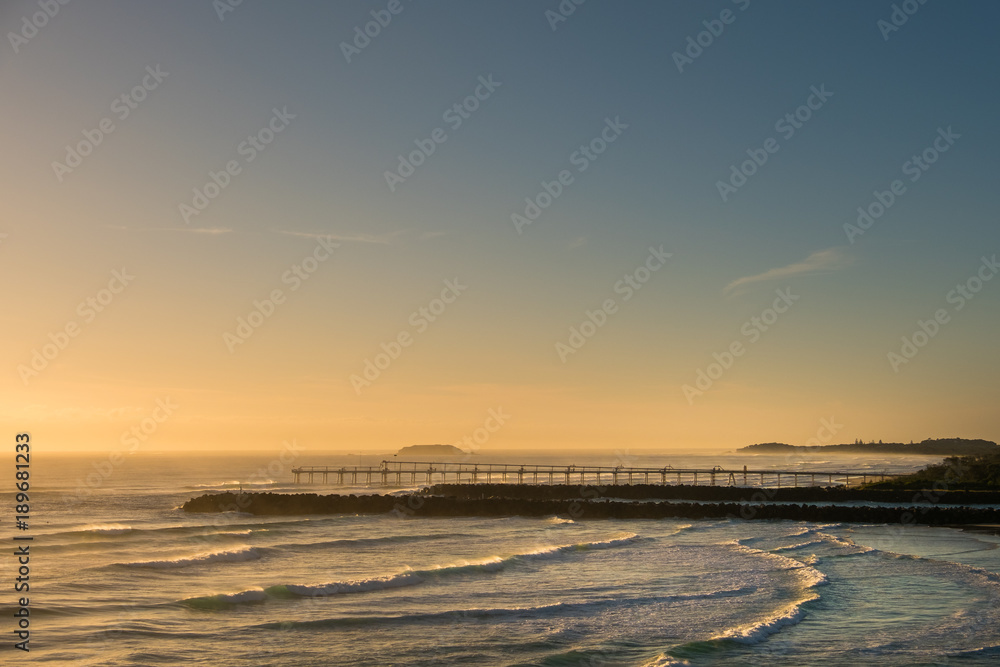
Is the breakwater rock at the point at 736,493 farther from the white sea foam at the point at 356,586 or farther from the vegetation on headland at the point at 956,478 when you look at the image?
the white sea foam at the point at 356,586

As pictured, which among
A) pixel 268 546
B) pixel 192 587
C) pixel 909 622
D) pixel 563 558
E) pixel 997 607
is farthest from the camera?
pixel 268 546

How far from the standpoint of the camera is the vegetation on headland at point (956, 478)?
65.2 m

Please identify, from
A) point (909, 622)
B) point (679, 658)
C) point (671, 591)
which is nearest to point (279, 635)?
point (679, 658)

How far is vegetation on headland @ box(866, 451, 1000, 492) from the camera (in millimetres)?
65188

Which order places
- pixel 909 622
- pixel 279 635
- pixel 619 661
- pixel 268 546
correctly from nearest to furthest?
pixel 619 661
pixel 279 635
pixel 909 622
pixel 268 546

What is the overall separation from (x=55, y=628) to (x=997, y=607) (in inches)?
943

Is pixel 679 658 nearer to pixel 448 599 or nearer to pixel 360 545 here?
pixel 448 599

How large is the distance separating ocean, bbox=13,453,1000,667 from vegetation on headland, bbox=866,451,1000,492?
2703cm

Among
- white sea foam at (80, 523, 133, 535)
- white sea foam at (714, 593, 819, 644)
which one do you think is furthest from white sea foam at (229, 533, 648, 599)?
white sea foam at (80, 523, 133, 535)

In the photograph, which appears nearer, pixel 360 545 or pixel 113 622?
pixel 113 622

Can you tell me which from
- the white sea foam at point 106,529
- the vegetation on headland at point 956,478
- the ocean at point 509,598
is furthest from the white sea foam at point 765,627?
the vegetation on headland at point 956,478

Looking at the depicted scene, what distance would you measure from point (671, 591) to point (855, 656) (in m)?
8.06

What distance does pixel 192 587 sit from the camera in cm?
2459

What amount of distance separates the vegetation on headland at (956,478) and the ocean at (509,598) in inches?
1064
